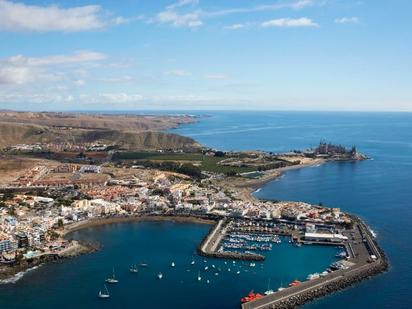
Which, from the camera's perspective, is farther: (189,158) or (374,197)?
(189,158)

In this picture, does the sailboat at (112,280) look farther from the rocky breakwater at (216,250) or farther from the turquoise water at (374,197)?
the turquoise water at (374,197)

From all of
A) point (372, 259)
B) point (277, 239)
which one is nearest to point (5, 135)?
point (277, 239)

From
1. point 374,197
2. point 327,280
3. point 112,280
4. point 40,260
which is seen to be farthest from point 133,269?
point 374,197

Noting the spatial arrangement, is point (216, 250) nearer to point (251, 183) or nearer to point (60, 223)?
point (60, 223)

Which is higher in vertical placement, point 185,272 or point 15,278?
point 185,272

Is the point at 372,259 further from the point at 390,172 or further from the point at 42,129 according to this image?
the point at 42,129

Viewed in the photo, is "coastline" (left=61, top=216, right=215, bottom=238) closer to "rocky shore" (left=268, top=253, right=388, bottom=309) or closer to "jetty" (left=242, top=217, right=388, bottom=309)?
"jetty" (left=242, top=217, right=388, bottom=309)
